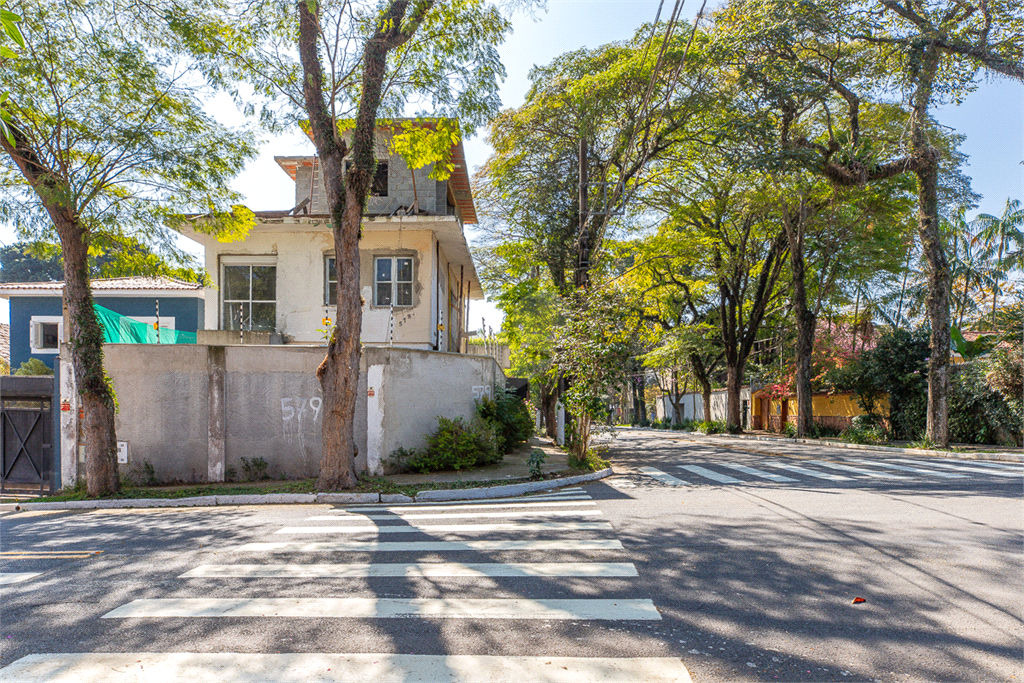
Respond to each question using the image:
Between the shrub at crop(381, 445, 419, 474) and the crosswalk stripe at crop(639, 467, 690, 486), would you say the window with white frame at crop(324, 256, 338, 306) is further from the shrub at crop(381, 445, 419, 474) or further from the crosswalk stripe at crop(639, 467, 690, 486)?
the crosswalk stripe at crop(639, 467, 690, 486)

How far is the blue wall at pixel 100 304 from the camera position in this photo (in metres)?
22.7

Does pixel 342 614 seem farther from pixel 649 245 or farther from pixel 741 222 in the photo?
pixel 741 222

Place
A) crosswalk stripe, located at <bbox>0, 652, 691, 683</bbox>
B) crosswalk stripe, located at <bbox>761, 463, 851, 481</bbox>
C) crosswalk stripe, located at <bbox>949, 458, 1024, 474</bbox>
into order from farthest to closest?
crosswalk stripe, located at <bbox>949, 458, 1024, 474</bbox> < crosswalk stripe, located at <bbox>761, 463, 851, 481</bbox> < crosswalk stripe, located at <bbox>0, 652, 691, 683</bbox>

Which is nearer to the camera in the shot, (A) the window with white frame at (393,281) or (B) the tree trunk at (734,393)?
(A) the window with white frame at (393,281)

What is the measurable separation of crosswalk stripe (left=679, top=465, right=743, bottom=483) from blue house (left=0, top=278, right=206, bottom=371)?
18.2m

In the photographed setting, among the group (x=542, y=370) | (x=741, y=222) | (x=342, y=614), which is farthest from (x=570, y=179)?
(x=342, y=614)

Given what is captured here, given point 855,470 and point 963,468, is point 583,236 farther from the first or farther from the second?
point 963,468

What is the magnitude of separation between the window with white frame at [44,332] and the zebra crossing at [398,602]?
20233 millimetres

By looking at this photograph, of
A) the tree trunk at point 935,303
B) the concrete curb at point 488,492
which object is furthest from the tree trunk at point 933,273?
the concrete curb at point 488,492

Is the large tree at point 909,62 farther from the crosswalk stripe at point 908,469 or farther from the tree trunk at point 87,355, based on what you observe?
the tree trunk at point 87,355

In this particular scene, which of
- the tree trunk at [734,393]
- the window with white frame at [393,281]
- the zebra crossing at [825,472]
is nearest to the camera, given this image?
the zebra crossing at [825,472]

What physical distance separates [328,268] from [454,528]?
12.4m

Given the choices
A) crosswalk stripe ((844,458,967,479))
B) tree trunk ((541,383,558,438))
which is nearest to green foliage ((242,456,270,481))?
tree trunk ((541,383,558,438))

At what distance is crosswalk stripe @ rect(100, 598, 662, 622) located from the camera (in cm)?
464
